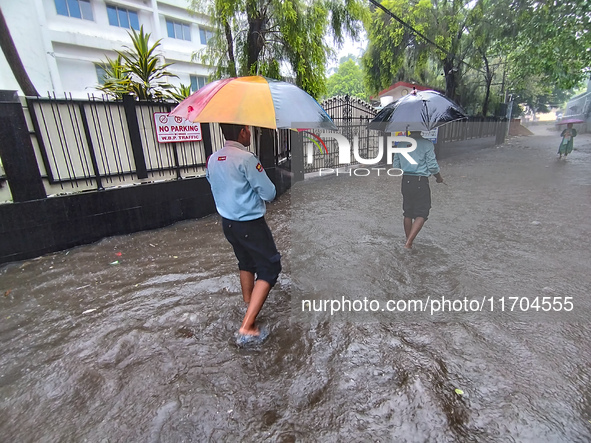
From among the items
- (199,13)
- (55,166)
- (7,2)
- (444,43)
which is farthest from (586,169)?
(7,2)

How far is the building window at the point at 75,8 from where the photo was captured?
16234 mm

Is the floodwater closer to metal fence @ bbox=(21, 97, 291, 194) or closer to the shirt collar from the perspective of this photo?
metal fence @ bbox=(21, 97, 291, 194)

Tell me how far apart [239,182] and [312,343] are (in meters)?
1.41

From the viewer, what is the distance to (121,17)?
60.8ft

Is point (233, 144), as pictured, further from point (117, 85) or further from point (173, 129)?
point (117, 85)

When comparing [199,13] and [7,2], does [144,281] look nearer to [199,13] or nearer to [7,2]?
[199,13]

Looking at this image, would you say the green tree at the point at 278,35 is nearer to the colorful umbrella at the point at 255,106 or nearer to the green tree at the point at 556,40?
the colorful umbrella at the point at 255,106

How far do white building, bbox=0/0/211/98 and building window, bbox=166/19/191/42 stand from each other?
0.04 m

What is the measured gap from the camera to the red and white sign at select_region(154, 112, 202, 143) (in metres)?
5.43

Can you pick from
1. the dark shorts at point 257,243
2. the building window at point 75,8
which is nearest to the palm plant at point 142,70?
the dark shorts at point 257,243

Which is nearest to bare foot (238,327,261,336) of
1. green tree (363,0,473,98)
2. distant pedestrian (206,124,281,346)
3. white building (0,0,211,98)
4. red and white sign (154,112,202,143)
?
distant pedestrian (206,124,281,346)

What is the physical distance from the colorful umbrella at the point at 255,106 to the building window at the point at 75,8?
2009 centimetres

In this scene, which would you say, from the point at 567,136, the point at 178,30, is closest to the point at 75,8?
the point at 178,30

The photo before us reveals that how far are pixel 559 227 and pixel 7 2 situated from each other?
70.7 feet
